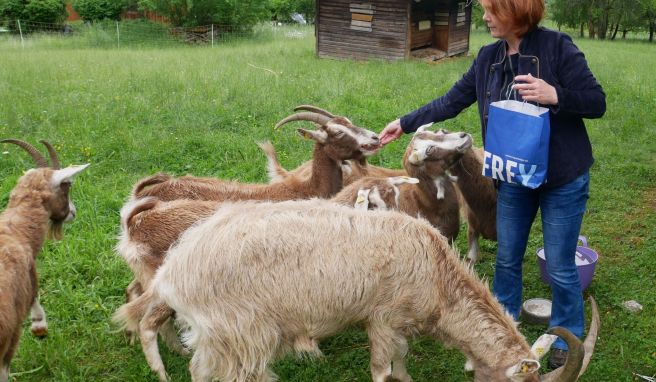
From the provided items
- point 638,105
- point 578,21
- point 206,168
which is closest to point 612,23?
point 578,21

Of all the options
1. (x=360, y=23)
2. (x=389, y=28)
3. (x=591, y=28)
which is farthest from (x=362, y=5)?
(x=591, y=28)

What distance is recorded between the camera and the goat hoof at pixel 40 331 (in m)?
4.21

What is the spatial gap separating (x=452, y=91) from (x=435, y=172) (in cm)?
95

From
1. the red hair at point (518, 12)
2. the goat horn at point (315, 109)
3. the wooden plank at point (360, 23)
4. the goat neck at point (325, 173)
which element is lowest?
the goat neck at point (325, 173)

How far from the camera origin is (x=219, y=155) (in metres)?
7.69

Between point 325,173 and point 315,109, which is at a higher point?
point 315,109

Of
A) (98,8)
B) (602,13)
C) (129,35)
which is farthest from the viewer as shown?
(602,13)

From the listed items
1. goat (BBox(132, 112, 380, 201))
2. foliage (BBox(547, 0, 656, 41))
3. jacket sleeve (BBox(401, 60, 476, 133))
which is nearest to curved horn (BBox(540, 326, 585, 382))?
jacket sleeve (BBox(401, 60, 476, 133))

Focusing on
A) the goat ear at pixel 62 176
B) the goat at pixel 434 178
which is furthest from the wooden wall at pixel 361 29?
the goat ear at pixel 62 176

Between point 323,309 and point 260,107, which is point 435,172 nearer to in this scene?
point 323,309

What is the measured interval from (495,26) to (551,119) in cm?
63

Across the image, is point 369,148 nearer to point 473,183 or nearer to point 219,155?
point 473,183

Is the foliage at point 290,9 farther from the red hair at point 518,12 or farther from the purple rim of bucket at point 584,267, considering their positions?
the red hair at point 518,12

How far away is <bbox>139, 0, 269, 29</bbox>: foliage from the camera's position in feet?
89.8
